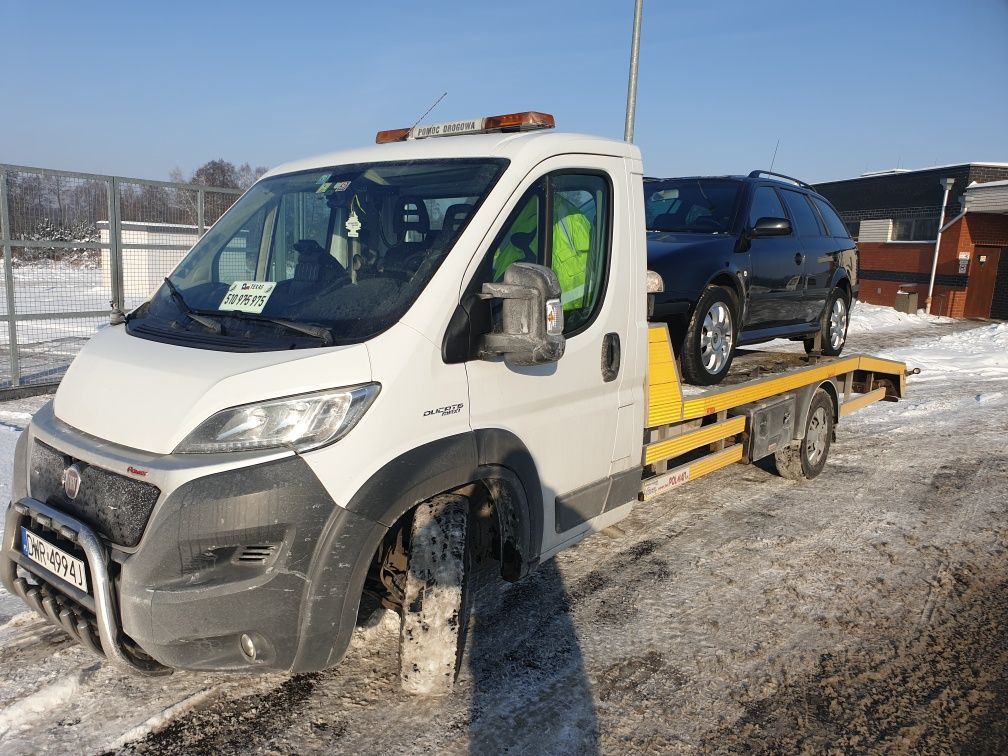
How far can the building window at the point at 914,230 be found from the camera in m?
28.7

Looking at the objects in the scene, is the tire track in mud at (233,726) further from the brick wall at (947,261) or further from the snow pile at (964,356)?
the brick wall at (947,261)

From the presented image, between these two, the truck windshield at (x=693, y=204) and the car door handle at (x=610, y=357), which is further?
the truck windshield at (x=693, y=204)

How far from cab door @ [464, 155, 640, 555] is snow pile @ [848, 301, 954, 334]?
59.8ft

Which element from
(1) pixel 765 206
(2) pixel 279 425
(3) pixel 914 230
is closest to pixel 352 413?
(2) pixel 279 425

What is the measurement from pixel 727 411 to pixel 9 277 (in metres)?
7.84

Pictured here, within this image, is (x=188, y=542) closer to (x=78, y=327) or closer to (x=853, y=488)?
(x=853, y=488)

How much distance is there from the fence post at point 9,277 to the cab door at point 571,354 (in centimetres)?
749

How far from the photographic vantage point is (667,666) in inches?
148

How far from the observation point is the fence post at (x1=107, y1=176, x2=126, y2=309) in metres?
9.66

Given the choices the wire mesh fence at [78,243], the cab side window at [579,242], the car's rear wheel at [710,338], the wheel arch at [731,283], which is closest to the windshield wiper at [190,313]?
the cab side window at [579,242]

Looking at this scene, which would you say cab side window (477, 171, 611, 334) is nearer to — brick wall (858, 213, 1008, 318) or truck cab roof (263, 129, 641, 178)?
truck cab roof (263, 129, 641, 178)

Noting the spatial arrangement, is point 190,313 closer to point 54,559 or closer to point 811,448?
point 54,559

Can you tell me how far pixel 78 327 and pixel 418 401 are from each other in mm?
12153

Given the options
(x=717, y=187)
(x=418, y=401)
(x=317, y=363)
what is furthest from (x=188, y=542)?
(x=717, y=187)
